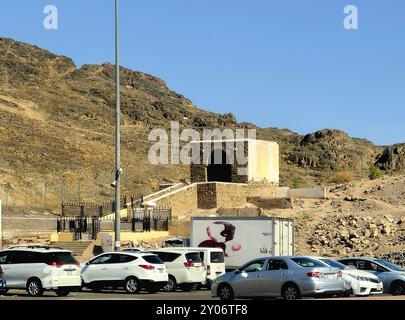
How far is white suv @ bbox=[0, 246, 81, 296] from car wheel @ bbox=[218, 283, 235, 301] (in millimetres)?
4739

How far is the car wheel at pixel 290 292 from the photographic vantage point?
73.3ft

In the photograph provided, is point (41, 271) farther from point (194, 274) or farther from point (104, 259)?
point (194, 274)

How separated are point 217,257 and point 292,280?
9.43 metres

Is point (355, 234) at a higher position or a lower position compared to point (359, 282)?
higher

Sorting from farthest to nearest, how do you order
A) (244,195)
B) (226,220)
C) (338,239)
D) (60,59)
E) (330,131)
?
(60,59) < (330,131) < (244,195) < (338,239) < (226,220)

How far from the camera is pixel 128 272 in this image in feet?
91.4

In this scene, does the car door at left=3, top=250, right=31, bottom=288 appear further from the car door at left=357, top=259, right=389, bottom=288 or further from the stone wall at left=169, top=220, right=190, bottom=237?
the stone wall at left=169, top=220, right=190, bottom=237

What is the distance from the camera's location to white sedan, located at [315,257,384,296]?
2431 cm

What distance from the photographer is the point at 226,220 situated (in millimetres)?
35062

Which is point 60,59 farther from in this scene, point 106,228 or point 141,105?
point 106,228

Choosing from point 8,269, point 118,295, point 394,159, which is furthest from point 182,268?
point 394,159

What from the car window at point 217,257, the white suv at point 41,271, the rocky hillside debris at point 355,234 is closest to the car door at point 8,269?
the white suv at point 41,271
